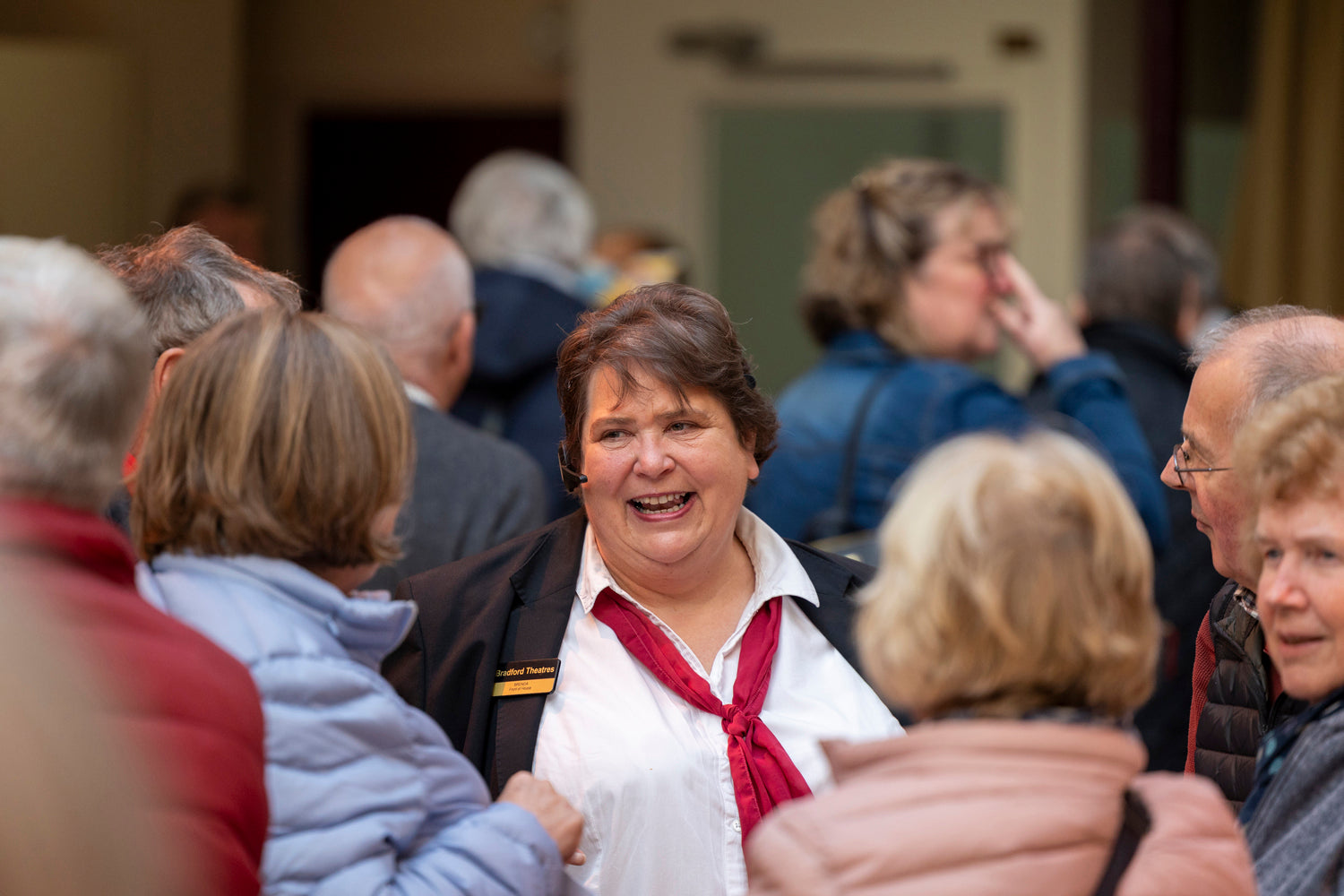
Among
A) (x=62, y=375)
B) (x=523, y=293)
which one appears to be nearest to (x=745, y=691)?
(x=62, y=375)

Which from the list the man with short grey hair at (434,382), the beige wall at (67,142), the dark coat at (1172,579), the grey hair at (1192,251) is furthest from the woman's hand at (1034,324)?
the beige wall at (67,142)

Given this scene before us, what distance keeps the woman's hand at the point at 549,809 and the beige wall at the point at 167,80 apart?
370 cm

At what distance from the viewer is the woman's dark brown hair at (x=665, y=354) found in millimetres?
2279

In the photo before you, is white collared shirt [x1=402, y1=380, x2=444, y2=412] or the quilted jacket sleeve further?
white collared shirt [x1=402, y1=380, x2=444, y2=412]

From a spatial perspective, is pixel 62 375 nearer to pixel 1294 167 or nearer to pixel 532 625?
pixel 532 625

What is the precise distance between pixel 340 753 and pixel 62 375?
0.46 m

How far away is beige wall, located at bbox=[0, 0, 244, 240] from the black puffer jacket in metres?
4.00

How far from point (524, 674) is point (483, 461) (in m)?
0.82

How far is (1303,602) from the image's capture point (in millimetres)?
1600

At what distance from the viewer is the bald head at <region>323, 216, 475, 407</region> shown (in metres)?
3.17

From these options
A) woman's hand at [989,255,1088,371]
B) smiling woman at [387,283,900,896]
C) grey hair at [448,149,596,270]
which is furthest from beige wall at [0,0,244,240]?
smiling woman at [387,283,900,896]

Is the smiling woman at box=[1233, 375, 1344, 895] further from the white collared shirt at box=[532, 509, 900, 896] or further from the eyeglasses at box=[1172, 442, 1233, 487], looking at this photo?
the white collared shirt at box=[532, 509, 900, 896]

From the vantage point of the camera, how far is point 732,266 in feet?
18.8

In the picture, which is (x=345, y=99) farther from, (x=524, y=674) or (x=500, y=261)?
(x=524, y=674)
